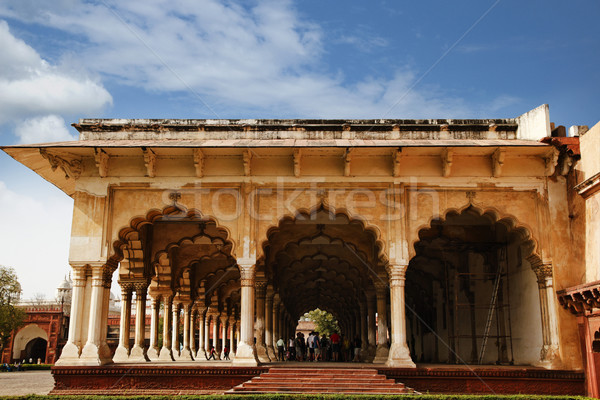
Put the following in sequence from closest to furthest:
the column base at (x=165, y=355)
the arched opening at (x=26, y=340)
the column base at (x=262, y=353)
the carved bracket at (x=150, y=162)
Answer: the carved bracket at (x=150, y=162)
the column base at (x=262, y=353)
the column base at (x=165, y=355)
the arched opening at (x=26, y=340)

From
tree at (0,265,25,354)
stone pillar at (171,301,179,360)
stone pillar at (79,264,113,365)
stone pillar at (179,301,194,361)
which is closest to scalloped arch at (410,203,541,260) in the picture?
stone pillar at (79,264,113,365)

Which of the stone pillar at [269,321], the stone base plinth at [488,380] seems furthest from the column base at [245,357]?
the stone pillar at [269,321]

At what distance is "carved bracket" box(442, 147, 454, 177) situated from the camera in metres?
13.0

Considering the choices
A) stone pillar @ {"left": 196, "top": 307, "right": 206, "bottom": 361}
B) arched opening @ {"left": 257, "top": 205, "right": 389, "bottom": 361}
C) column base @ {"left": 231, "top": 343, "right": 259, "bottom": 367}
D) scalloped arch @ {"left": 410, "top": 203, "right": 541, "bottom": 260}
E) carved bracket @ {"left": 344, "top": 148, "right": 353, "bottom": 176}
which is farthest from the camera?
stone pillar @ {"left": 196, "top": 307, "right": 206, "bottom": 361}

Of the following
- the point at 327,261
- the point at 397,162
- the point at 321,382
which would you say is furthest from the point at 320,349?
the point at 397,162

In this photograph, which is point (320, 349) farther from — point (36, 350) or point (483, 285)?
point (36, 350)

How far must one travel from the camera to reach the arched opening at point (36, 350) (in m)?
49.5

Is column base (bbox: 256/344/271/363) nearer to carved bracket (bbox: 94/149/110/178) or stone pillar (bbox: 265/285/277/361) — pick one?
stone pillar (bbox: 265/285/277/361)

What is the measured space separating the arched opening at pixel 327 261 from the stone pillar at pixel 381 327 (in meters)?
0.09

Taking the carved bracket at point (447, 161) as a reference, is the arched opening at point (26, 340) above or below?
below

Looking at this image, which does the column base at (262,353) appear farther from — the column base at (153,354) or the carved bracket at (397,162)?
the carved bracket at (397,162)

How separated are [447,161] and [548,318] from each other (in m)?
3.97

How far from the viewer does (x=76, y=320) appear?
13.0 meters

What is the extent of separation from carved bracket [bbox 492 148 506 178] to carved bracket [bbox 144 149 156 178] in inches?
295
